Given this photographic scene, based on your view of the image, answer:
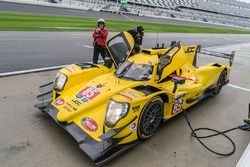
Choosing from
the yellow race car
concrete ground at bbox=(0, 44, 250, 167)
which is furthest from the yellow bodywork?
concrete ground at bbox=(0, 44, 250, 167)

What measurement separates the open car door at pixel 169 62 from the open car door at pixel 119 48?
91cm

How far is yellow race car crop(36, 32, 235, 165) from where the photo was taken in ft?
11.1

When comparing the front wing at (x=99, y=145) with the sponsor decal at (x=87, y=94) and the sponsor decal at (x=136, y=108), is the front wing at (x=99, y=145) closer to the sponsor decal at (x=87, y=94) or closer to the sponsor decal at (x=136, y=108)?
the sponsor decal at (x=136, y=108)

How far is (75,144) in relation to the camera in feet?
12.0

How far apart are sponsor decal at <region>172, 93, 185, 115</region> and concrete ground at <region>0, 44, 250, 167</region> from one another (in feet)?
0.93

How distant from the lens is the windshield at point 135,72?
4.48 metres

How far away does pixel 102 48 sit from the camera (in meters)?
8.05

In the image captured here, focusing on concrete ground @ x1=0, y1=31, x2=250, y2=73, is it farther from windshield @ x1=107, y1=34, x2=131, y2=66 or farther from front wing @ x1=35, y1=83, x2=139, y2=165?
front wing @ x1=35, y1=83, x2=139, y2=165

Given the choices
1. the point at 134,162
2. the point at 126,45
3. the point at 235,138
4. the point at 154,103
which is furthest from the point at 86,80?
the point at 235,138

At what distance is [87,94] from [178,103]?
5.94 ft

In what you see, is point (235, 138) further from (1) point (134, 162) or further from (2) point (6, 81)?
(2) point (6, 81)

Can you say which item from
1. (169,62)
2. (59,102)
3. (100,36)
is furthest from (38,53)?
(169,62)

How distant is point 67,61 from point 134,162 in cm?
633

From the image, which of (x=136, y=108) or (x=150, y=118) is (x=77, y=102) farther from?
(x=150, y=118)
